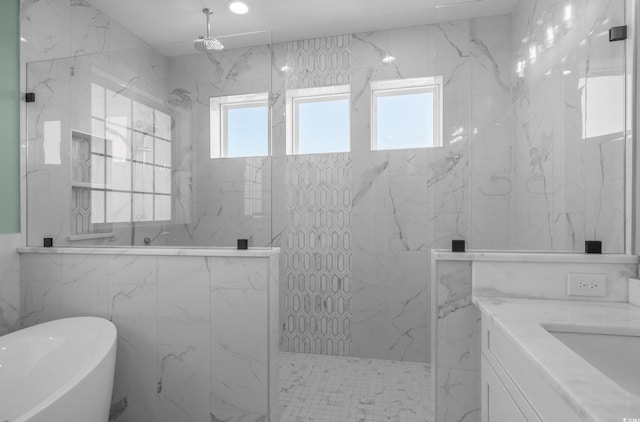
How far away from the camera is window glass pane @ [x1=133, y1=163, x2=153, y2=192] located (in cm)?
186

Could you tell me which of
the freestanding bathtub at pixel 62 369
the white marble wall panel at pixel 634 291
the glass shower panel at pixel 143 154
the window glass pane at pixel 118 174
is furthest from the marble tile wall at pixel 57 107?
the white marble wall panel at pixel 634 291

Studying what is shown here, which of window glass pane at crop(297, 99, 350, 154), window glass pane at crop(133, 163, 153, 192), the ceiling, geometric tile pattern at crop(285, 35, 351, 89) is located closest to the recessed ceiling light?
the ceiling

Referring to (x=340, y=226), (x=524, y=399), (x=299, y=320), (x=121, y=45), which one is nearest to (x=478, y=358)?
(x=524, y=399)

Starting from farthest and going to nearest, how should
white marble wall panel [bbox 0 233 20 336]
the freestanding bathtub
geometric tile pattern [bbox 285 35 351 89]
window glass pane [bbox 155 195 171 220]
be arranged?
1. geometric tile pattern [bbox 285 35 351 89]
2. white marble wall panel [bbox 0 233 20 336]
3. window glass pane [bbox 155 195 171 220]
4. the freestanding bathtub

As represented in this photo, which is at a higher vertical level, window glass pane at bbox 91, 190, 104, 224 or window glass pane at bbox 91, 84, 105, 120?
window glass pane at bbox 91, 84, 105, 120

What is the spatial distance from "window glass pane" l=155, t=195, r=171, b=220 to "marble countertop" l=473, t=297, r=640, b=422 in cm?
160

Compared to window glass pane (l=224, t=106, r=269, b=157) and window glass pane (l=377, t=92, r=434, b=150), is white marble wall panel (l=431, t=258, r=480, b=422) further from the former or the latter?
window glass pane (l=377, t=92, r=434, b=150)

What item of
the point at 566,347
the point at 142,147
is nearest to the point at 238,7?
the point at 142,147

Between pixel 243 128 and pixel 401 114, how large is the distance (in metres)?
1.54

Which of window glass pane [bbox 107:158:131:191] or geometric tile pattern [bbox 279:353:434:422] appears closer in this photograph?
window glass pane [bbox 107:158:131:191]

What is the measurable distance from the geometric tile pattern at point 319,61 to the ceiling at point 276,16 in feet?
0.24

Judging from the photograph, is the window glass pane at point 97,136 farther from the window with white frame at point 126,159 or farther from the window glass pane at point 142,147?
the window glass pane at point 142,147

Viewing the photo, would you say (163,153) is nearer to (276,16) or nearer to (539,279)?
(276,16)

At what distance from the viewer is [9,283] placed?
77.5 inches
